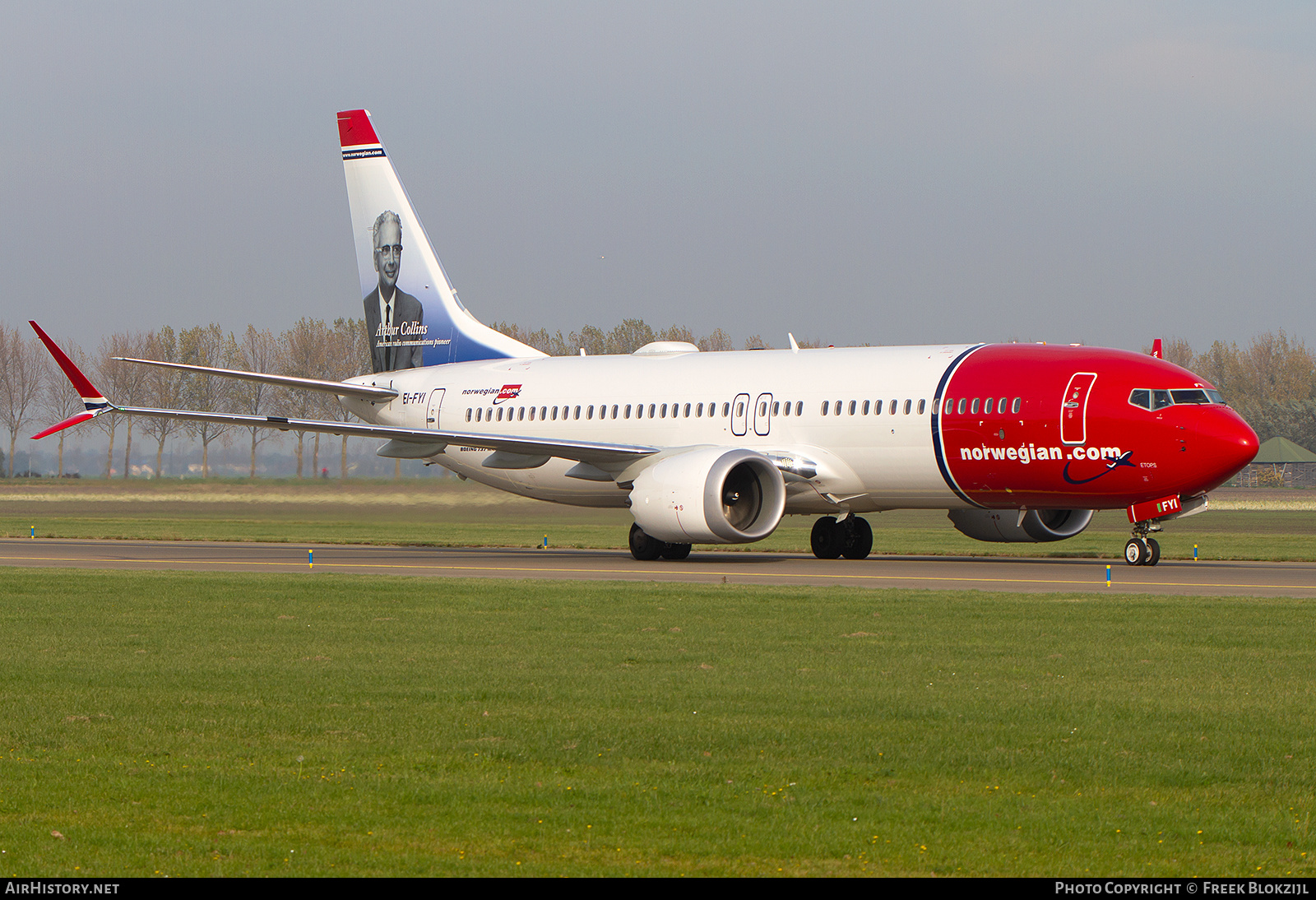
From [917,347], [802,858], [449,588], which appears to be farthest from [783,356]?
[802,858]

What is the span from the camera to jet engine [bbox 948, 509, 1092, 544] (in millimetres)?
31094

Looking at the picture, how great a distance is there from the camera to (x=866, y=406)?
29.0m

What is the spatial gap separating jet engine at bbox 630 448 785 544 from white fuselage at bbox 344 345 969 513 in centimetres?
103

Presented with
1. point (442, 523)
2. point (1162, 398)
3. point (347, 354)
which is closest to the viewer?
point (1162, 398)

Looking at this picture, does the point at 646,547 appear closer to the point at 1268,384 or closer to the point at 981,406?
the point at 981,406

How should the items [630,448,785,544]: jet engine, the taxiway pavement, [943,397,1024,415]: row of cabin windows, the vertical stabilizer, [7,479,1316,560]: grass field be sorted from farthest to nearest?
the vertical stabilizer, [7,479,1316,560]: grass field, [630,448,785,544]: jet engine, [943,397,1024,415]: row of cabin windows, the taxiway pavement

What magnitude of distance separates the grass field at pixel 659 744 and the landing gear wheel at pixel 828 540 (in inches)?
538

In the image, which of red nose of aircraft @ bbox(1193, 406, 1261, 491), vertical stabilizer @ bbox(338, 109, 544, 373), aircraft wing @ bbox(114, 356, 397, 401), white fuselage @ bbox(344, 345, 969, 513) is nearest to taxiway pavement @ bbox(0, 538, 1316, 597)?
white fuselage @ bbox(344, 345, 969, 513)

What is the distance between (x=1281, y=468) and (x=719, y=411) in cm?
8793

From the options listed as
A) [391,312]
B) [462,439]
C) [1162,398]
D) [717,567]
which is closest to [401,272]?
[391,312]

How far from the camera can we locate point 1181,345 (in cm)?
13762

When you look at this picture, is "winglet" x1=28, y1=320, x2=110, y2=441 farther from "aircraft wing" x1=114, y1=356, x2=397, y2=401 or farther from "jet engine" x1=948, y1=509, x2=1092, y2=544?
"jet engine" x1=948, y1=509, x2=1092, y2=544

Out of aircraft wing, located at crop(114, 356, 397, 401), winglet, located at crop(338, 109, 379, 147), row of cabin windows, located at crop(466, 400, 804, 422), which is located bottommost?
row of cabin windows, located at crop(466, 400, 804, 422)

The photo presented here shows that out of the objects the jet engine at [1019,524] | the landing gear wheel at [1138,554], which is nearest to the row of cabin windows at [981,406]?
the landing gear wheel at [1138,554]
